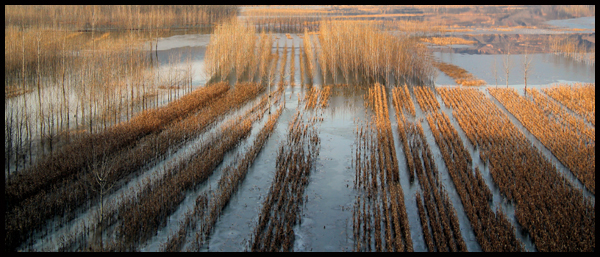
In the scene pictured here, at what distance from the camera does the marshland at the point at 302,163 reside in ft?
38.6

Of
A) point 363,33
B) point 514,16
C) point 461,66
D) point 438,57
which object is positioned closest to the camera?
point 363,33

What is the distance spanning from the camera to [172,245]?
1109 centimetres

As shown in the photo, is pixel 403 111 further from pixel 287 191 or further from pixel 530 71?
pixel 530 71

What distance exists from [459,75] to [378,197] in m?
28.1

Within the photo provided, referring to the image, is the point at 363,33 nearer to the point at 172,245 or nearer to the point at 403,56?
the point at 403,56

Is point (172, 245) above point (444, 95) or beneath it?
beneath

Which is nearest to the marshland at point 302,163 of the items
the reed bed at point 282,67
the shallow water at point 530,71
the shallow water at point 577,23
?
the shallow water at point 530,71

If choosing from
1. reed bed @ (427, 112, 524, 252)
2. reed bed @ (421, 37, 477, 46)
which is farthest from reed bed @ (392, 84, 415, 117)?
reed bed @ (421, 37, 477, 46)

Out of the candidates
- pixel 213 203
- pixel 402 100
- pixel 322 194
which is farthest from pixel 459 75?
pixel 213 203

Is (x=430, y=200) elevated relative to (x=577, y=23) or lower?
lower

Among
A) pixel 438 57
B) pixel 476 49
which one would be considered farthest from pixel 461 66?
pixel 476 49

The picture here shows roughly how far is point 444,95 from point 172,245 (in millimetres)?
23808

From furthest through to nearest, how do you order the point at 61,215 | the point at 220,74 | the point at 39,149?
the point at 220,74 → the point at 39,149 → the point at 61,215

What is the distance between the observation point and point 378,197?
1407 centimetres
